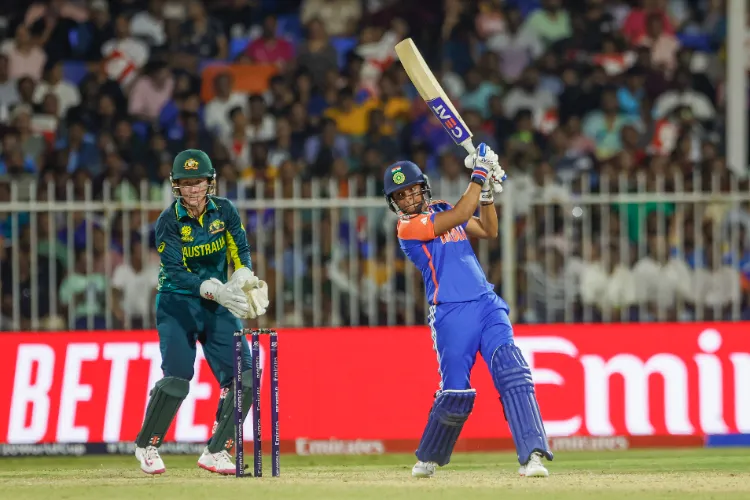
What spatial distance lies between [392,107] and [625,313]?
14.6 ft

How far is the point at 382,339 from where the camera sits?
12.7 m

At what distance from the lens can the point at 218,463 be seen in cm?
994

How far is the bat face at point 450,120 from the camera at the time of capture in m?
9.72

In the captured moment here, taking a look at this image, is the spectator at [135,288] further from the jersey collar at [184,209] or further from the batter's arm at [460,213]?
the batter's arm at [460,213]

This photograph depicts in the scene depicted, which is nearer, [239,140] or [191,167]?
[191,167]

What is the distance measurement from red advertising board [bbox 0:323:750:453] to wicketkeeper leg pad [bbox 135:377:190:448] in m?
2.44

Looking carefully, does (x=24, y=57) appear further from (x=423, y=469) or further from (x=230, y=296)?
(x=423, y=469)

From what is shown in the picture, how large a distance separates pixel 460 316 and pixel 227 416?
1.79 metres

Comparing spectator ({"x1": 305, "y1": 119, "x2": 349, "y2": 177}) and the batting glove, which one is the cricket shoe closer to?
the batting glove

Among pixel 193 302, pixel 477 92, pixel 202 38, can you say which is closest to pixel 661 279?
pixel 477 92

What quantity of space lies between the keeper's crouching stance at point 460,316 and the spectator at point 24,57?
930 centimetres

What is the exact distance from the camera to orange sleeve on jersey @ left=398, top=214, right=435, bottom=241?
9336mm

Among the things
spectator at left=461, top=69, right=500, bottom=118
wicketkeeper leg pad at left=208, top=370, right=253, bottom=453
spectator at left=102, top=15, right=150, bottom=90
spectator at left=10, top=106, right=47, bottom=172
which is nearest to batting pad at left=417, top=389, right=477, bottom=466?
wicketkeeper leg pad at left=208, top=370, right=253, bottom=453

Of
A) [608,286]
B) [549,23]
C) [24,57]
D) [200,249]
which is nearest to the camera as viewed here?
[200,249]
